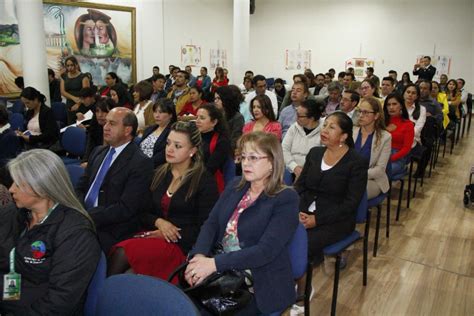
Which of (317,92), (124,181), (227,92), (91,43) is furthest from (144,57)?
(124,181)

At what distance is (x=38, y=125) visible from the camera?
189 inches

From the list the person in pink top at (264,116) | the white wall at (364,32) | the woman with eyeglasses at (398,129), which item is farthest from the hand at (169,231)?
the white wall at (364,32)

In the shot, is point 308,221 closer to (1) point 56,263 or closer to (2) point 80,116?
(1) point 56,263

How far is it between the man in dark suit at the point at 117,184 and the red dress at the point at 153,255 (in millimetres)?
278

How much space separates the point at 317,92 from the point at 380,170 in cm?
596

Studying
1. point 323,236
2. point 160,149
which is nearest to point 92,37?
point 160,149

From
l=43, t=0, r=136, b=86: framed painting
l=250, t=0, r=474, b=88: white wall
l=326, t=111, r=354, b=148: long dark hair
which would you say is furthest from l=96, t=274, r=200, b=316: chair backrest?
l=250, t=0, r=474, b=88: white wall

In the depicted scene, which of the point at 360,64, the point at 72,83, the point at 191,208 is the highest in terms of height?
the point at 360,64

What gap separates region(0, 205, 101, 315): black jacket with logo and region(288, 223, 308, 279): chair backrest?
92cm

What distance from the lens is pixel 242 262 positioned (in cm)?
194

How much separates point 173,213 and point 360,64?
11660mm

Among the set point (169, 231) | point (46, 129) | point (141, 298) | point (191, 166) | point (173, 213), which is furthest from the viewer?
point (46, 129)

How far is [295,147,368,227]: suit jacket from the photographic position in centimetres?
277

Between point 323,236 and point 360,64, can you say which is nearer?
point 323,236
